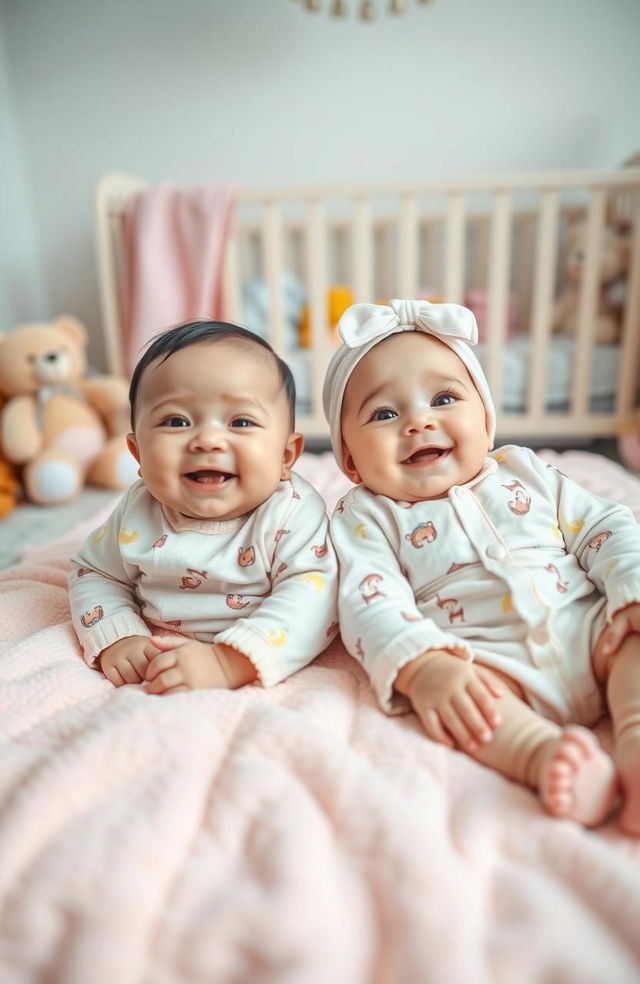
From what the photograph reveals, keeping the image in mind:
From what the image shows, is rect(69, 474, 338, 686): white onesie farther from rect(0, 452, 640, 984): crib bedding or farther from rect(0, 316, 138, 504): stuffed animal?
rect(0, 316, 138, 504): stuffed animal

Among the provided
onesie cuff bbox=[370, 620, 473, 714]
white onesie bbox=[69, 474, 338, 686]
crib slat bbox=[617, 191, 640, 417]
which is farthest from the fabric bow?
crib slat bbox=[617, 191, 640, 417]

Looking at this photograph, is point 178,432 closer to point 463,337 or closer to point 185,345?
point 185,345

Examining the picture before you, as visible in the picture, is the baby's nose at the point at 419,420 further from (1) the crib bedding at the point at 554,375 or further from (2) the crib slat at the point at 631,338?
(2) the crib slat at the point at 631,338

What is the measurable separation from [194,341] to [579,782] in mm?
622

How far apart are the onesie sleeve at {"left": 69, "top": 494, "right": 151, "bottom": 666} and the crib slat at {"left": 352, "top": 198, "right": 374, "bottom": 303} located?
1.45m

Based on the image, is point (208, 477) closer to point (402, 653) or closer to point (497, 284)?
point (402, 653)

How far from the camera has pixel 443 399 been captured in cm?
84

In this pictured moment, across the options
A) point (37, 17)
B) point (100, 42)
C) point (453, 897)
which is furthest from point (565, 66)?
point (453, 897)

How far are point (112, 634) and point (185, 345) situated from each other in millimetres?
361

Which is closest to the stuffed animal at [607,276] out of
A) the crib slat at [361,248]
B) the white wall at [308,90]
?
the white wall at [308,90]

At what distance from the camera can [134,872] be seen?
1.70ft

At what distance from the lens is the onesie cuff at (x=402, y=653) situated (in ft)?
2.31

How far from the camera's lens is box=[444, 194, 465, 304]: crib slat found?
2115 mm

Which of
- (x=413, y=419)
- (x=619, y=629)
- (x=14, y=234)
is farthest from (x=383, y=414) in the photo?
(x=14, y=234)
